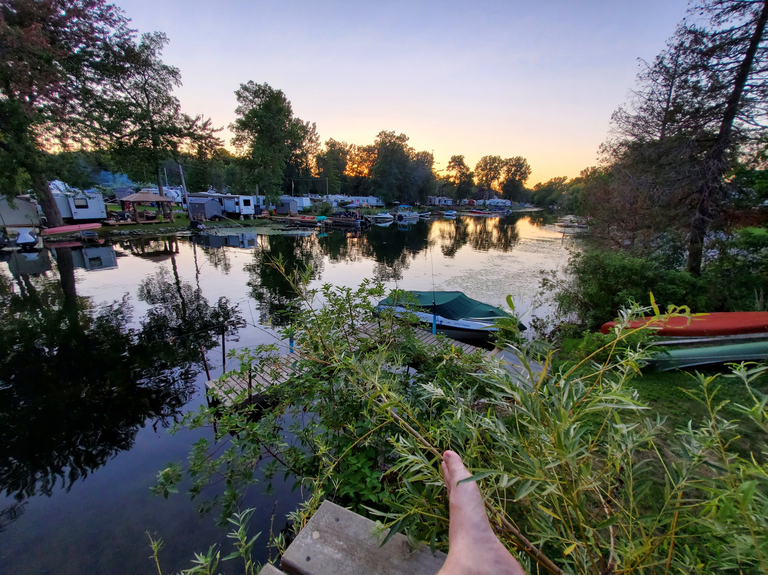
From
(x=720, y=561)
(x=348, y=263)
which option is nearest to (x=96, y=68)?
(x=348, y=263)

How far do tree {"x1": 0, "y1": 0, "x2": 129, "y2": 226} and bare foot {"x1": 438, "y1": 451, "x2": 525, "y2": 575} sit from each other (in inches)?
1241

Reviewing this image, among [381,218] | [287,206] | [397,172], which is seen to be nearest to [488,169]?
[397,172]

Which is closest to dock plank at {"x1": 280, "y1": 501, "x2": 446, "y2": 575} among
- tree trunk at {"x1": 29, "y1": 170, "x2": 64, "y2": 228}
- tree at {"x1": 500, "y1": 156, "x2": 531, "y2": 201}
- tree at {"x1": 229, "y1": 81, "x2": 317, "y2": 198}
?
tree trunk at {"x1": 29, "y1": 170, "x2": 64, "y2": 228}

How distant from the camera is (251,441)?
312 centimetres

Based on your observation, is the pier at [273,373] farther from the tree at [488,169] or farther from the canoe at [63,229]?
the tree at [488,169]

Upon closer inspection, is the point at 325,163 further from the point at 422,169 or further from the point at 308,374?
the point at 308,374

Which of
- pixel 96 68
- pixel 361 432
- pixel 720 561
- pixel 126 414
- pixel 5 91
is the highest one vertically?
pixel 96 68

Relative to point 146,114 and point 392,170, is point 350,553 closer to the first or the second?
point 146,114

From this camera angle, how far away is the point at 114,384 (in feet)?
24.3

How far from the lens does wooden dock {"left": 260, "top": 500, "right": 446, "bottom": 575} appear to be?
5.24 ft

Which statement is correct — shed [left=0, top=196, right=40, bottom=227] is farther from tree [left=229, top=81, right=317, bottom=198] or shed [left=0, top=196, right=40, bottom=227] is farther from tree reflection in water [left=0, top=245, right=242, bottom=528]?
tree [left=229, top=81, right=317, bottom=198]

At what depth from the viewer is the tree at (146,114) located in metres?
27.1

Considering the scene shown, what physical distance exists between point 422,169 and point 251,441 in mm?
78324

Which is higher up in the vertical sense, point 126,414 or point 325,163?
point 325,163
